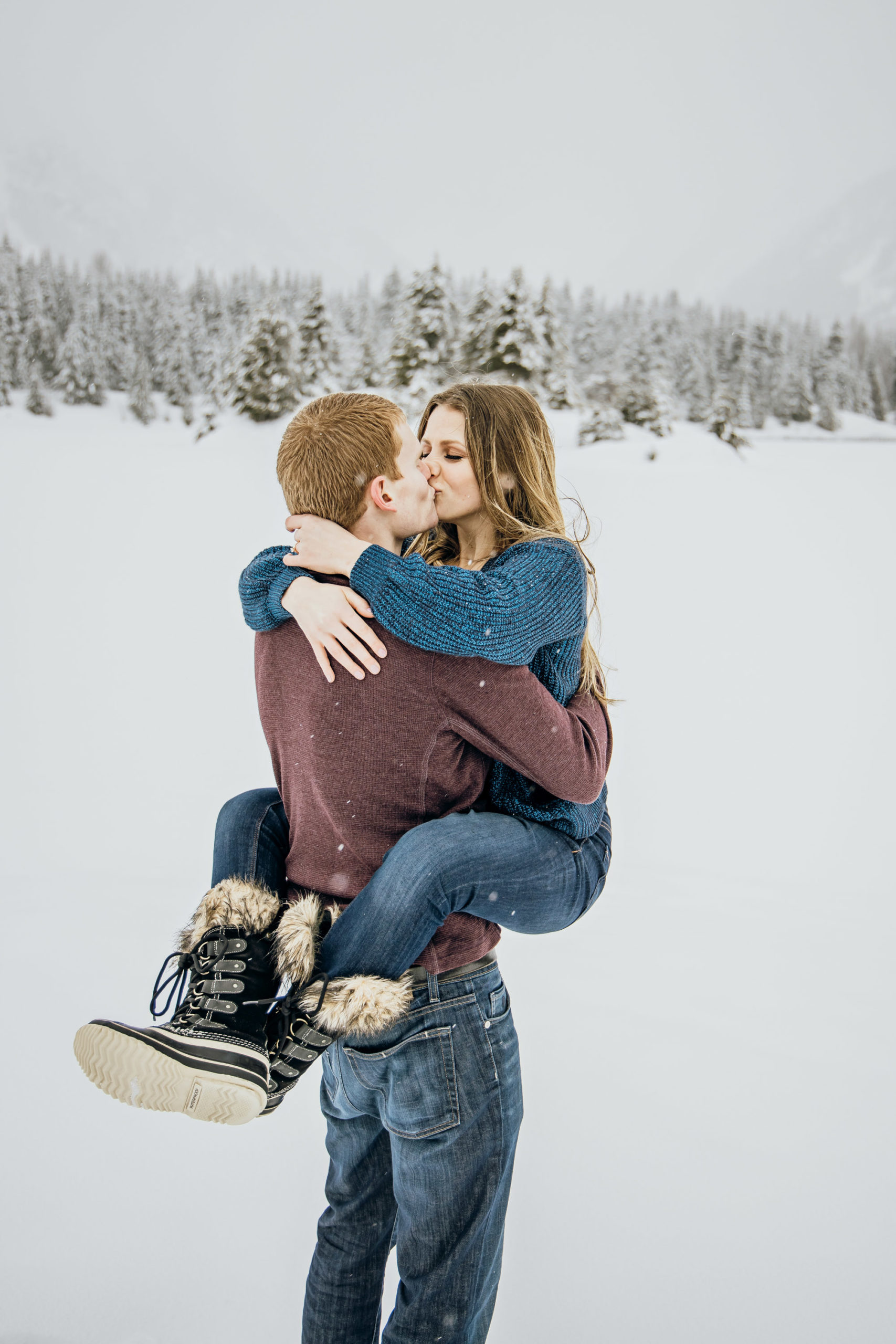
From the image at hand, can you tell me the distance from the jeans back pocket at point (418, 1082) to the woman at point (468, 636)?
0.15m

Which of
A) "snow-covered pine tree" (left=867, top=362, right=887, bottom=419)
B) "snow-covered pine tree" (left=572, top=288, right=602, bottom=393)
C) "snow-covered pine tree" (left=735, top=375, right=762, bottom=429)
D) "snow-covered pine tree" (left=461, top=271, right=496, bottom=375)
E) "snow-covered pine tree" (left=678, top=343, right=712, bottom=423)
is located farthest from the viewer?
"snow-covered pine tree" (left=867, top=362, right=887, bottom=419)

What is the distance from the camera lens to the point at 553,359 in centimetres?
1775

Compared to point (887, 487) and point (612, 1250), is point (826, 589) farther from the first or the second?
point (612, 1250)

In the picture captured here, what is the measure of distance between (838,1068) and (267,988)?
257 cm

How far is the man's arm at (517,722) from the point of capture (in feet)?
4.47

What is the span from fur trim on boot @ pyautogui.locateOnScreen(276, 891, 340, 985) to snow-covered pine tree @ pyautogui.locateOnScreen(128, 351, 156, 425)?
2586 centimetres

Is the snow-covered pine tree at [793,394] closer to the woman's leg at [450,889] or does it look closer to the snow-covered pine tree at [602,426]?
the snow-covered pine tree at [602,426]

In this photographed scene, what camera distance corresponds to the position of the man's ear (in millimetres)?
1501

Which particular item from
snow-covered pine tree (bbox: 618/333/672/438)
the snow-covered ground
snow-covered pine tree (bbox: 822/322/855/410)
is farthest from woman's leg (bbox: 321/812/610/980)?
snow-covered pine tree (bbox: 822/322/855/410)

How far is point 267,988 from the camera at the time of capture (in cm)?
145

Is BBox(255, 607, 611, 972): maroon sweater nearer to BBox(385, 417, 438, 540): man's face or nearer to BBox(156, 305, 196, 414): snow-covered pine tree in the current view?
BBox(385, 417, 438, 540): man's face

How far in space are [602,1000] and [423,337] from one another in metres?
15.7

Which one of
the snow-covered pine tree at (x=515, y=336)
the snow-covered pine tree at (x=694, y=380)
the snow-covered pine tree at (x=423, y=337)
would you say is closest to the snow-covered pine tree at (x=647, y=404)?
the snow-covered pine tree at (x=515, y=336)

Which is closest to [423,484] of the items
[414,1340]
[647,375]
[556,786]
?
[556,786]
